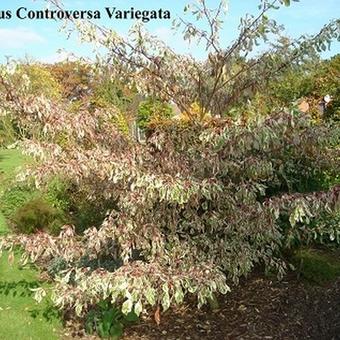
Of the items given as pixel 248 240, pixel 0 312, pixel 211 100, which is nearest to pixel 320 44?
pixel 211 100

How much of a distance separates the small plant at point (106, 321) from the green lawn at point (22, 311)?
1.01ft

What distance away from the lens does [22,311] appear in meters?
4.34

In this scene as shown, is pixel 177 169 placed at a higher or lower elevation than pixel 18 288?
higher

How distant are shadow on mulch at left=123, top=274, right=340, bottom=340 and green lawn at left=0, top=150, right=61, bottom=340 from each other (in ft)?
2.25

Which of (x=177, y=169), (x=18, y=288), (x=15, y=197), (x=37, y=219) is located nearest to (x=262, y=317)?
(x=177, y=169)

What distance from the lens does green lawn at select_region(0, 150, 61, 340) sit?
4.00 meters

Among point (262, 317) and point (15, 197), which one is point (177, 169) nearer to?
point (262, 317)

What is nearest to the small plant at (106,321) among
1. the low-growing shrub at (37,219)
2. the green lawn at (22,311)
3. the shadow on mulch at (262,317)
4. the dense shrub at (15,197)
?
the shadow on mulch at (262,317)

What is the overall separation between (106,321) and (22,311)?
2.94ft

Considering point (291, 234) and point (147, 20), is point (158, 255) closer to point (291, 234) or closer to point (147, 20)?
point (291, 234)

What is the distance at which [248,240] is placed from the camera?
409cm

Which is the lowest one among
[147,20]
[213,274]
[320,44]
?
[213,274]

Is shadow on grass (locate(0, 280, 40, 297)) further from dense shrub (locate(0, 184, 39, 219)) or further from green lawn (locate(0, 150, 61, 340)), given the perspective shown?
dense shrub (locate(0, 184, 39, 219))

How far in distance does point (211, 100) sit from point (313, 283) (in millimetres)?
1848
